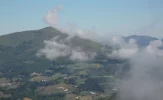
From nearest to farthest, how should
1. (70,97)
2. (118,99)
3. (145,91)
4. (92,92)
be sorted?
1. (145,91)
2. (118,99)
3. (70,97)
4. (92,92)

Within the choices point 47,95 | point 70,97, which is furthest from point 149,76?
point 47,95

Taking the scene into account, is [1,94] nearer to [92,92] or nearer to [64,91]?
[64,91]

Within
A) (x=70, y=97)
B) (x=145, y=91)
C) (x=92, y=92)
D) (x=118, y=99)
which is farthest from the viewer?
(x=92, y=92)

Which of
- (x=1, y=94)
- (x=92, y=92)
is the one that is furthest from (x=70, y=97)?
(x=1, y=94)

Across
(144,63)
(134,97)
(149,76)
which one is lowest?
(134,97)

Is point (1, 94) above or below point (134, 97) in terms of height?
above

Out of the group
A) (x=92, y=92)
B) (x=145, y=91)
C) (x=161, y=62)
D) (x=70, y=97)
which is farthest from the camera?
(x=92, y=92)

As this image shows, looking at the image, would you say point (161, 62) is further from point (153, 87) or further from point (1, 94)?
point (1, 94)

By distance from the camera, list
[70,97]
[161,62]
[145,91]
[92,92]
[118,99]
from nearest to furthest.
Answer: [145,91] → [118,99] → [161,62] → [70,97] → [92,92]

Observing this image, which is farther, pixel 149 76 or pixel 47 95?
pixel 47 95
